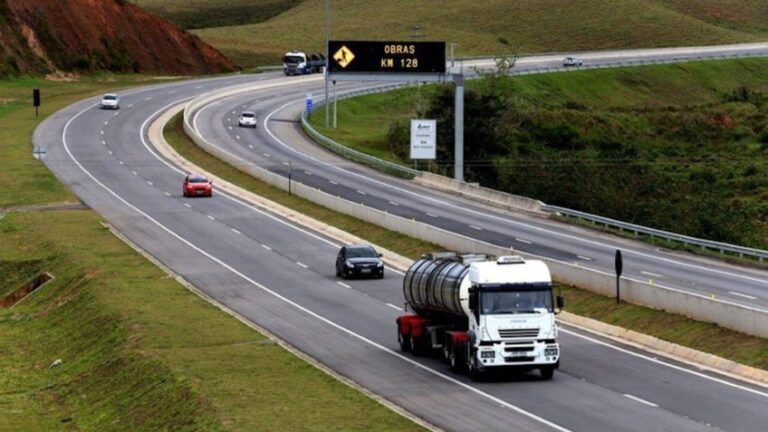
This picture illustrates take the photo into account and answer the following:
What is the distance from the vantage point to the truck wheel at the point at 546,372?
34.7 m

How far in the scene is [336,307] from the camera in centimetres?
5006

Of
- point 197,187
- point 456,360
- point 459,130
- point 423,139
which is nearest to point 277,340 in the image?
point 456,360

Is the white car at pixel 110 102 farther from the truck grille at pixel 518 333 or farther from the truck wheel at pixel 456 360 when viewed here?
the truck grille at pixel 518 333

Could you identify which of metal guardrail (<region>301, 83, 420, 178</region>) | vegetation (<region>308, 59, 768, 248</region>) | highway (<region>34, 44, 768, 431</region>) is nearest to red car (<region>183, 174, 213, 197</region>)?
highway (<region>34, 44, 768, 431</region>)

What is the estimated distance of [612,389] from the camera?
33.8 meters

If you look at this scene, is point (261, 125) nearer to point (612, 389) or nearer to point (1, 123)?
point (1, 123)

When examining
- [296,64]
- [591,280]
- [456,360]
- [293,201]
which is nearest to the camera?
[456,360]

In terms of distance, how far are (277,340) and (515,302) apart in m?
10.2

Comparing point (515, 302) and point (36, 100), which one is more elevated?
point (515, 302)

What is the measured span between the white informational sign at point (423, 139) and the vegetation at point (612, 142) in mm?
6065

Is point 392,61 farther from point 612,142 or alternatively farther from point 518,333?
point 518,333

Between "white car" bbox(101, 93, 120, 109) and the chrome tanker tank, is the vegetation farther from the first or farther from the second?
the chrome tanker tank

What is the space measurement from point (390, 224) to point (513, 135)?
2042 inches

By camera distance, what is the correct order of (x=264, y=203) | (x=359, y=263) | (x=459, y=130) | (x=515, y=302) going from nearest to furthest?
1. (x=515, y=302)
2. (x=359, y=263)
3. (x=264, y=203)
4. (x=459, y=130)
